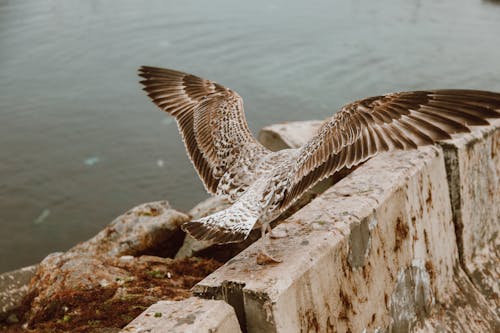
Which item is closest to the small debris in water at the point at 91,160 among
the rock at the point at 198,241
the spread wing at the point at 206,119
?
the rock at the point at 198,241

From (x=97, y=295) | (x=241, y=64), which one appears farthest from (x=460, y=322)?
(x=241, y=64)

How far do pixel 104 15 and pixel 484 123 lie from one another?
13628mm

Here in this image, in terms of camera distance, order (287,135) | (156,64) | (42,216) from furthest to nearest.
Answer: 1. (156,64)
2. (42,216)
3. (287,135)

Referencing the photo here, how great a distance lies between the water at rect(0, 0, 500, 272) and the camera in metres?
8.19

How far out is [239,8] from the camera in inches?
618

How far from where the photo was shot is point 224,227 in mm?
3285

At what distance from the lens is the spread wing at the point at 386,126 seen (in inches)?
121

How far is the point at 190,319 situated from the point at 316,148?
1.43 meters

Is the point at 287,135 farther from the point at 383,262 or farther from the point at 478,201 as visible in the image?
the point at 383,262

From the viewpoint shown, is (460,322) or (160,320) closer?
(160,320)

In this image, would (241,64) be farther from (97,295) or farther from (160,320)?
(160,320)

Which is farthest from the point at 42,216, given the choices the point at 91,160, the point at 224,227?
the point at 224,227

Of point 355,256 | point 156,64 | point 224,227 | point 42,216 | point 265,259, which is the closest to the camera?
point 265,259

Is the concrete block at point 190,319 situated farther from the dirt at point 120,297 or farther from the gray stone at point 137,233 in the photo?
the gray stone at point 137,233
